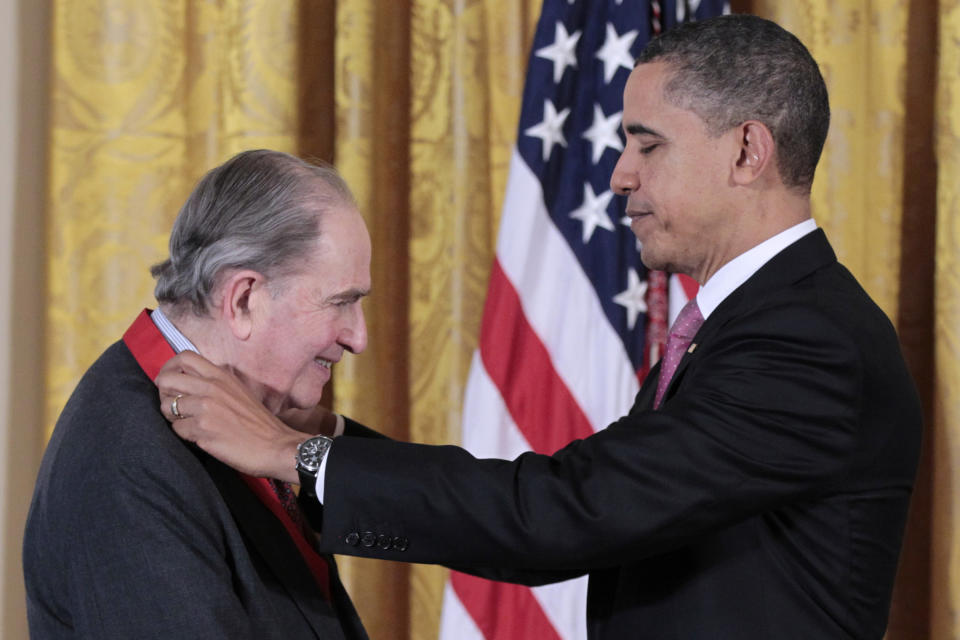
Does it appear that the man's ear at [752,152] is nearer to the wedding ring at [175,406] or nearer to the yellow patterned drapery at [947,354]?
the wedding ring at [175,406]

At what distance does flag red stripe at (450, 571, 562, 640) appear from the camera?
8.80 ft

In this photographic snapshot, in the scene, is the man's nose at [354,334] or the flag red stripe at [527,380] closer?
the man's nose at [354,334]

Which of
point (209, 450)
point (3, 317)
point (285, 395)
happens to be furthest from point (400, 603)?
point (209, 450)

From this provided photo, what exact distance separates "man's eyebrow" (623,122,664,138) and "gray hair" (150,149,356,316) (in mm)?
563

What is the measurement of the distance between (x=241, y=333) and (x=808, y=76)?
3.31 ft

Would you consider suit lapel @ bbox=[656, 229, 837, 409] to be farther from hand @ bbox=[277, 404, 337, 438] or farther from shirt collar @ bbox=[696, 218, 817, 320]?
hand @ bbox=[277, 404, 337, 438]

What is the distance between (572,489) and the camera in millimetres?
1487

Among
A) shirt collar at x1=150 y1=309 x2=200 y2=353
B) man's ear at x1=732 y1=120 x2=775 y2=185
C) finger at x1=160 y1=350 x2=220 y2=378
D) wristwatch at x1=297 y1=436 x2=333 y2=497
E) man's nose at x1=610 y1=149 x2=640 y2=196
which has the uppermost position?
man's ear at x1=732 y1=120 x2=775 y2=185

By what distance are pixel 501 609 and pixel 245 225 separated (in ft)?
5.09

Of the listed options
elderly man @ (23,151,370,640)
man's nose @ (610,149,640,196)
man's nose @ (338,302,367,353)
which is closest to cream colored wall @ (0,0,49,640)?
elderly man @ (23,151,370,640)

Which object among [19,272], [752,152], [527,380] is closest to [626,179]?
[752,152]

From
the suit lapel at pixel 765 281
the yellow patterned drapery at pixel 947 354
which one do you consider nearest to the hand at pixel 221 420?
the suit lapel at pixel 765 281

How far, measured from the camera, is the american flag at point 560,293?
2678mm

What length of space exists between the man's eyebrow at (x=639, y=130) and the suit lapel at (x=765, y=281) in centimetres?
30
